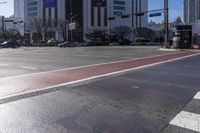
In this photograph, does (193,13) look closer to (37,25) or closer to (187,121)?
(37,25)

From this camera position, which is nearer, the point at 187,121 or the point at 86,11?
the point at 187,121

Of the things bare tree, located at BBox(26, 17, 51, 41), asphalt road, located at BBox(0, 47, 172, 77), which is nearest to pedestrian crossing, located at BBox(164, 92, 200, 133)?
asphalt road, located at BBox(0, 47, 172, 77)

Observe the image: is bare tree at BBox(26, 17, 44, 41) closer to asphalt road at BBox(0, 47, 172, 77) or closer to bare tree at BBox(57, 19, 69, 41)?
bare tree at BBox(57, 19, 69, 41)

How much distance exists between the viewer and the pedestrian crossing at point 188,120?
21.3 feet

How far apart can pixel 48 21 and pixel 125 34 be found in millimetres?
34131

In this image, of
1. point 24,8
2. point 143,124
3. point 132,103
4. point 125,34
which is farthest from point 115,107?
point 24,8

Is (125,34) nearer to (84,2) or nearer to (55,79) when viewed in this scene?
(84,2)

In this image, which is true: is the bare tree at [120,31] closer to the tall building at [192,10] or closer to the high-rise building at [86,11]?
the high-rise building at [86,11]

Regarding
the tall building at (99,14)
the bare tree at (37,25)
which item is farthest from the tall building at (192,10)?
the bare tree at (37,25)

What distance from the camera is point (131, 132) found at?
622 centimetres

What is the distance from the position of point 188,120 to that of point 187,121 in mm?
83

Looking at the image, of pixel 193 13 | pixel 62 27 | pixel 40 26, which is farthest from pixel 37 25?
pixel 193 13

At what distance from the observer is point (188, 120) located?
7.08 m

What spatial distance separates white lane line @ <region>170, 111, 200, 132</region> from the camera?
21.8 ft
